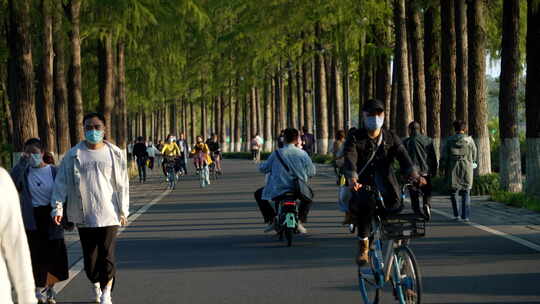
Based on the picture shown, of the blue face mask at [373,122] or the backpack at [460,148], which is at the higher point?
the blue face mask at [373,122]

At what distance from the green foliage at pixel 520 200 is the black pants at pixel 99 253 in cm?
1178

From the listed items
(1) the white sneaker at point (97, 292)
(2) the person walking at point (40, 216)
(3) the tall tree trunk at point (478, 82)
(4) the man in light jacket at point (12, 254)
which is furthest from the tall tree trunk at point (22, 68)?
(4) the man in light jacket at point (12, 254)

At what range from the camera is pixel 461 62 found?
90.6 feet

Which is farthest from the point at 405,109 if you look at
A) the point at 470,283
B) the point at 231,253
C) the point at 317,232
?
the point at 470,283

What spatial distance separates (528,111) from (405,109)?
463 inches

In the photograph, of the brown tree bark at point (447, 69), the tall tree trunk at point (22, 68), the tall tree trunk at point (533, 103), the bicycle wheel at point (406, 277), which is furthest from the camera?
the brown tree bark at point (447, 69)

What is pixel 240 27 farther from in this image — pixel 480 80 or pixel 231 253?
pixel 231 253

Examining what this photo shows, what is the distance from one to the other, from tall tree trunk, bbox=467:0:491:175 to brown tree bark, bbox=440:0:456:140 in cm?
261

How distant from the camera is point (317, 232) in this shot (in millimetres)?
16922

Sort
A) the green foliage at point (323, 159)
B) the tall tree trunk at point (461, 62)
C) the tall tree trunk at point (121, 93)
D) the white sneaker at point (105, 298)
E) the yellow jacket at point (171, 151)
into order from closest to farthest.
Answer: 1. the white sneaker at point (105, 298)
2. the tall tree trunk at point (461, 62)
3. the yellow jacket at point (171, 151)
4. the tall tree trunk at point (121, 93)
5. the green foliage at point (323, 159)

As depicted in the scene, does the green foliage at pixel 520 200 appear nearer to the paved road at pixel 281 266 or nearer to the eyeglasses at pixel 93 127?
the paved road at pixel 281 266

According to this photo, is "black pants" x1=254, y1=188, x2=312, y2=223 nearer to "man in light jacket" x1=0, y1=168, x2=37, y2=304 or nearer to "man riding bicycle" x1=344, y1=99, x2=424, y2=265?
"man riding bicycle" x1=344, y1=99, x2=424, y2=265

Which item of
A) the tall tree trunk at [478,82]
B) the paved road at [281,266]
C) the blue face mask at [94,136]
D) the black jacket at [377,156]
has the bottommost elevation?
the paved road at [281,266]

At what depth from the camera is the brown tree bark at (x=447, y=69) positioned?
1133 inches
